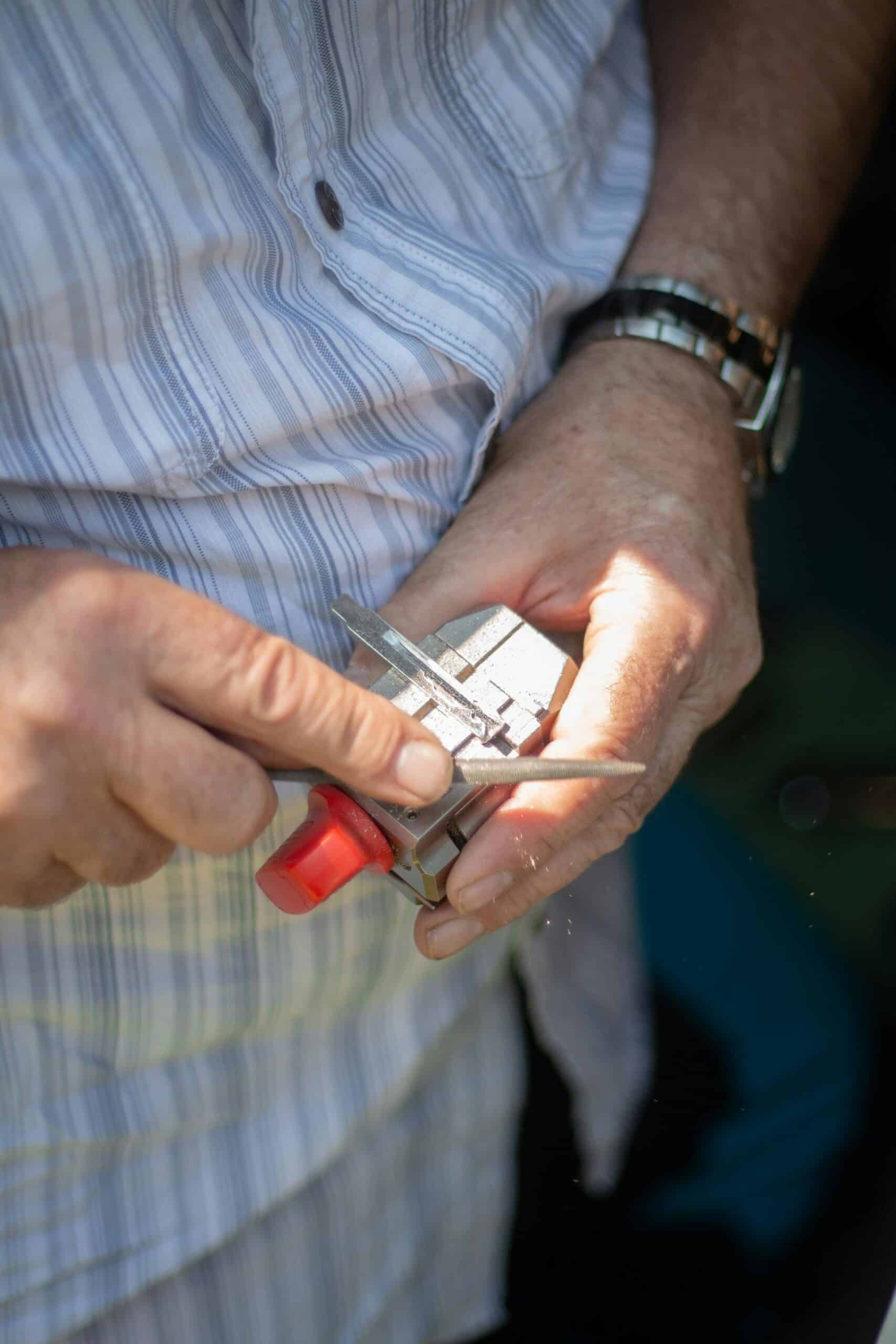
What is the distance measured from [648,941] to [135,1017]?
0.51 meters

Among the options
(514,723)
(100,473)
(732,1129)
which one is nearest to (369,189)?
(100,473)

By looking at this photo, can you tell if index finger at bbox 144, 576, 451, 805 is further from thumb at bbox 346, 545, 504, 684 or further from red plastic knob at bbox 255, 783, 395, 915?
thumb at bbox 346, 545, 504, 684

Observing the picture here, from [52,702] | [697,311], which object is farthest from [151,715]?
[697,311]

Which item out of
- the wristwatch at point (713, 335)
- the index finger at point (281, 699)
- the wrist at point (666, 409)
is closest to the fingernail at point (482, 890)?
the index finger at point (281, 699)

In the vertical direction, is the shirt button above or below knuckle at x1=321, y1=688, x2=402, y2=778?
above

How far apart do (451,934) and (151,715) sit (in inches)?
9.9

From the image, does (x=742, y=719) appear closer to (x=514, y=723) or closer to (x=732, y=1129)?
(x=732, y=1129)

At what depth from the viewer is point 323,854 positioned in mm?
567

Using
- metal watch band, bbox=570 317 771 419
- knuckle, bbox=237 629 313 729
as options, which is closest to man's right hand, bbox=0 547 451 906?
knuckle, bbox=237 629 313 729

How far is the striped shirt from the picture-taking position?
603mm

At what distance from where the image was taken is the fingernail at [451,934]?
0.67m

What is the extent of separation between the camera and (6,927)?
701 millimetres

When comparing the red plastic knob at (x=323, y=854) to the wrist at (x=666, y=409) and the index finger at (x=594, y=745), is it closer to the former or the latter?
the index finger at (x=594, y=745)

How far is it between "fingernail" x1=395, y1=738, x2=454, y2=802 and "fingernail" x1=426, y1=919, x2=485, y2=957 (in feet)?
0.49
